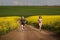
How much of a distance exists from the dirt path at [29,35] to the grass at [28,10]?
0.76 ft

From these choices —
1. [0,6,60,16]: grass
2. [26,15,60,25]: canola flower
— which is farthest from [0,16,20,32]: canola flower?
[26,15,60,25]: canola flower

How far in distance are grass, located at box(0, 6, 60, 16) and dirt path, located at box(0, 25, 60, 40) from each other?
0.76ft

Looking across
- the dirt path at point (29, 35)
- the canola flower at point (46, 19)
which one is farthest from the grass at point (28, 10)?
the dirt path at point (29, 35)

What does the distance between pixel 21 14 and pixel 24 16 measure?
0.06m

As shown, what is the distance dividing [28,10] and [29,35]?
386 millimetres

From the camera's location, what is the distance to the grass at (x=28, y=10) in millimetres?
3779

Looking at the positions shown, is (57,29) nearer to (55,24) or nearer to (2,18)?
(55,24)

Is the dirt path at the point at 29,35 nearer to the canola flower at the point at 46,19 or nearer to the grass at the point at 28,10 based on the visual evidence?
the canola flower at the point at 46,19

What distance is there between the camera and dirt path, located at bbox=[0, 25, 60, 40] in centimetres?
370

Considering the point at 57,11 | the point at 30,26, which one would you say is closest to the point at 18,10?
the point at 30,26

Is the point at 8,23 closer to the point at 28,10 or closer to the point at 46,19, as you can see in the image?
the point at 28,10

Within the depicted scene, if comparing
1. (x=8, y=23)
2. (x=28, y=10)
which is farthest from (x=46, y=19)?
(x=8, y=23)

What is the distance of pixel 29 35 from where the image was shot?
3.76 metres

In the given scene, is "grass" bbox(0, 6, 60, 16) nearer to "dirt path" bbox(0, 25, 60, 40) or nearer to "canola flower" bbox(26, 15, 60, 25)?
"canola flower" bbox(26, 15, 60, 25)
